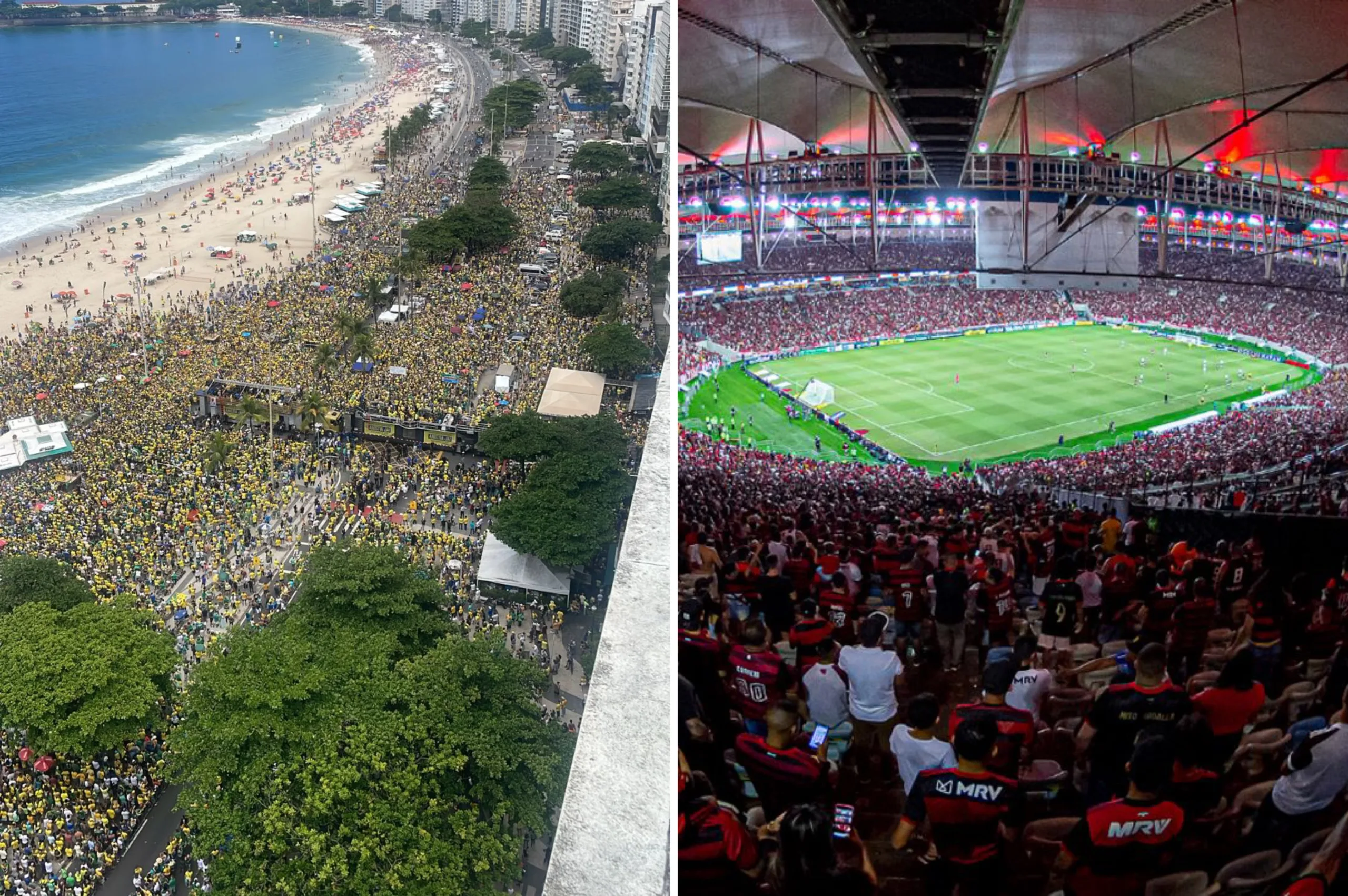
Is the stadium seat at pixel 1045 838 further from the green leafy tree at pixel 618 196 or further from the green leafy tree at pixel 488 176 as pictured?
the green leafy tree at pixel 488 176

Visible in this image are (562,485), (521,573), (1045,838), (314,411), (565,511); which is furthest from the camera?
(314,411)

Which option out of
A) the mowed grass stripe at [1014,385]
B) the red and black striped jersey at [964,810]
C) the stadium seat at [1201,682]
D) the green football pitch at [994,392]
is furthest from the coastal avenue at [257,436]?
the red and black striped jersey at [964,810]

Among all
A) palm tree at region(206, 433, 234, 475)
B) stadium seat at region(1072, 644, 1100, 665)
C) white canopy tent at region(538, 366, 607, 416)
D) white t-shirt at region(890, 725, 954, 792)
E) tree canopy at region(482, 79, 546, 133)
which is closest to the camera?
white t-shirt at region(890, 725, 954, 792)

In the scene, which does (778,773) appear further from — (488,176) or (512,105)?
(512,105)

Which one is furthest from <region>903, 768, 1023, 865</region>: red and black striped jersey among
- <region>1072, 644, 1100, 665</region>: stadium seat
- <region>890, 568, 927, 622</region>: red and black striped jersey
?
<region>890, 568, 927, 622</region>: red and black striped jersey

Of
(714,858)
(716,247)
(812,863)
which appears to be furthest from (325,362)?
(812,863)

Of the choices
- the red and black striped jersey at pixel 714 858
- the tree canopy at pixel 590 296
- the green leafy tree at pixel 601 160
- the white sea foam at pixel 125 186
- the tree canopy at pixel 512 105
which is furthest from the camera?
the tree canopy at pixel 512 105

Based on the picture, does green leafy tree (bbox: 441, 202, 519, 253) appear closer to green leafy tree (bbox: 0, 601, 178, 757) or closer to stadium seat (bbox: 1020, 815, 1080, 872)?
green leafy tree (bbox: 0, 601, 178, 757)
